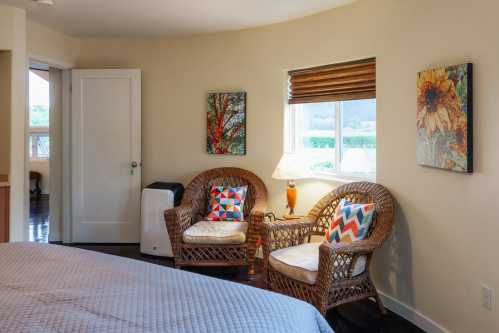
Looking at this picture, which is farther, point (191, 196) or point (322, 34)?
point (191, 196)

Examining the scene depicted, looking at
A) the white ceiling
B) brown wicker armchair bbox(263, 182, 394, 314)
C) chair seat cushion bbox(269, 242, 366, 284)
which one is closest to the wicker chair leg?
brown wicker armchair bbox(263, 182, 394, 314)

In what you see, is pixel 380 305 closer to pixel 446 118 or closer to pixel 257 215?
pixel 257 215

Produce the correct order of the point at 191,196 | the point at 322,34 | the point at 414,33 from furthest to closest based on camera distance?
the point at 191,196 → the point at 322,34 → the point at 414,33

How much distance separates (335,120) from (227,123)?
1.16 metres

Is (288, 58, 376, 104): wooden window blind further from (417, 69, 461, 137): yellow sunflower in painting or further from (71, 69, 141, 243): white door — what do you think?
(71, 69, 141, 243): white door

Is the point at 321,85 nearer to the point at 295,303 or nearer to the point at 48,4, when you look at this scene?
the point at 48,4

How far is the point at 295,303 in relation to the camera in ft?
4.95

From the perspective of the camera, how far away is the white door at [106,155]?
15.7 feet

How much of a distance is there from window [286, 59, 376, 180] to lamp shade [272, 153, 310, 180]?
0.07 metres

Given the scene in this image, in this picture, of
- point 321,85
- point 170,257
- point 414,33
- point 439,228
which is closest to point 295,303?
point 439,228

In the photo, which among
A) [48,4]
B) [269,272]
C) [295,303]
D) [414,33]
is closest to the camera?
[295,303]

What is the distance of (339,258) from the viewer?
2770 millimetres

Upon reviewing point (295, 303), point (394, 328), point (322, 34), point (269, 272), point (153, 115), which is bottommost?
point (394, 328)

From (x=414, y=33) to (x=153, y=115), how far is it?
287 centimetres
